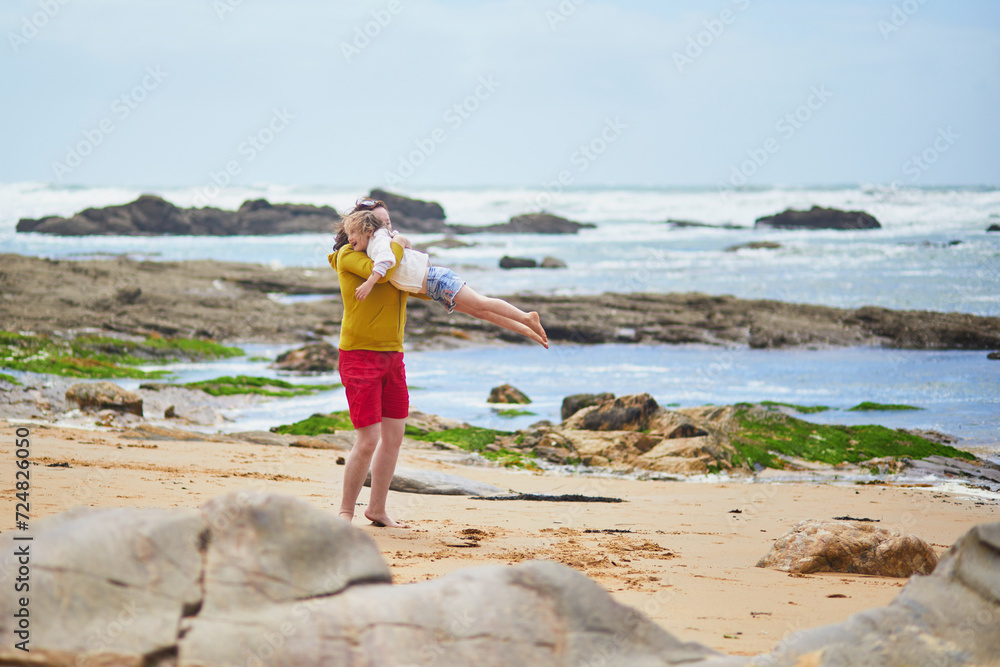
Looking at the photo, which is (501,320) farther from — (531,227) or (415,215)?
(415,215)

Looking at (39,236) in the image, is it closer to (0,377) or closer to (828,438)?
(0,377)

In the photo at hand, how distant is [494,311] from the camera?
484 centimetres

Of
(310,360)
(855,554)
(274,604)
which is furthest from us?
(310,360)

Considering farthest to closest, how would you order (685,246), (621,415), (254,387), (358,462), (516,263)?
(685,246) → (516,263) → (254,387) → (621,415) → (358,462)

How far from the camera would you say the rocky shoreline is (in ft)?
55.2

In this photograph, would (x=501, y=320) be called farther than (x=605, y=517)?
No

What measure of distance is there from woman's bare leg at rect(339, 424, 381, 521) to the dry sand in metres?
0.21

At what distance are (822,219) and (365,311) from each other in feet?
184

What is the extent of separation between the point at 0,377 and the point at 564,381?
333 inches

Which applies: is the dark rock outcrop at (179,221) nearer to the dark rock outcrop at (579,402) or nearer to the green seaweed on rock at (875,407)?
the dark rock outcrop at (579,402)

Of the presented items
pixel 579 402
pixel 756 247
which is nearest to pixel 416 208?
pixel 756 247

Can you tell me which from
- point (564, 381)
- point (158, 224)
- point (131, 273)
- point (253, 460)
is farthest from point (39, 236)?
point (253, 460)

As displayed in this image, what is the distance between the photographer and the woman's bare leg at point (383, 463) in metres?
5.06

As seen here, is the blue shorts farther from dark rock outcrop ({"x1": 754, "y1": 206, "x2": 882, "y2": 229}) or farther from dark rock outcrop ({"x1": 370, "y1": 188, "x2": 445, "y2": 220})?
dark rock outcrop ({"x1": 370, "y1": 188, "x2": 445, "y2": 220})
